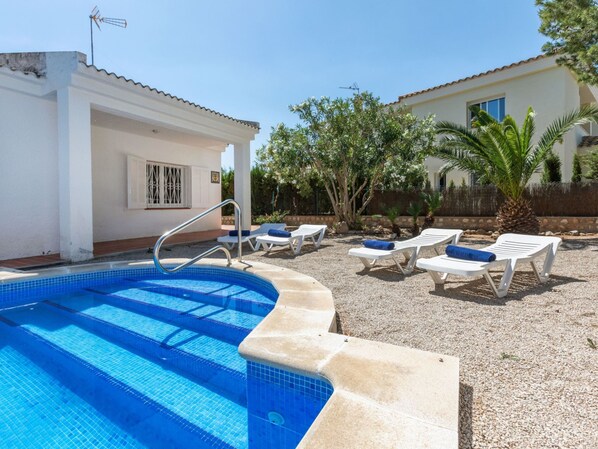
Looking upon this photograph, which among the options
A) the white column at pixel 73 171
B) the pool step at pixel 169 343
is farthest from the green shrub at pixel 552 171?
the white column at pixel 73 171

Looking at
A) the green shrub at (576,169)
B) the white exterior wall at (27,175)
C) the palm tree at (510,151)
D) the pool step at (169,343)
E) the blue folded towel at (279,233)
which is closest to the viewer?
the pool step at (169,343)

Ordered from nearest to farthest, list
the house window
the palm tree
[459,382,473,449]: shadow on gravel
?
[459,382,473,449]: shadow on gravel < the palm tree < the house window

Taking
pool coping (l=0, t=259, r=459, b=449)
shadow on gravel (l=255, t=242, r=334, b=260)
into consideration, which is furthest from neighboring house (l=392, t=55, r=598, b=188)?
pool coping (l=0, t=259, r=459, b=449)

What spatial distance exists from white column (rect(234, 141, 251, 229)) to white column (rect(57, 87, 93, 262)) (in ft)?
17.1

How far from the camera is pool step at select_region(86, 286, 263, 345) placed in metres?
4.24

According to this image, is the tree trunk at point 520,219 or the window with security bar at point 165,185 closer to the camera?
the tree trunk at point 520,219

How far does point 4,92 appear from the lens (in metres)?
7.77

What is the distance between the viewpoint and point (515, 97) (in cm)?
1630

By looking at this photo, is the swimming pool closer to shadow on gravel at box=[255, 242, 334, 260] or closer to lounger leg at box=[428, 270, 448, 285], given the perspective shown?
lounger leg at box=[428, 270, 448, 285]

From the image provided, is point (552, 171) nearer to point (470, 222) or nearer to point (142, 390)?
point (470, 222)

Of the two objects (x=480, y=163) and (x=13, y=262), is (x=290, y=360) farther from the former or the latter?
(x=480, y=163)

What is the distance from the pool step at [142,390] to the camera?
2.60 meters

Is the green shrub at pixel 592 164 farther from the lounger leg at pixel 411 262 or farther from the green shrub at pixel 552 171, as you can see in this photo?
the lounger leg at pixel 411 262

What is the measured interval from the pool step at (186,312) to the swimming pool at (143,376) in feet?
0.05
